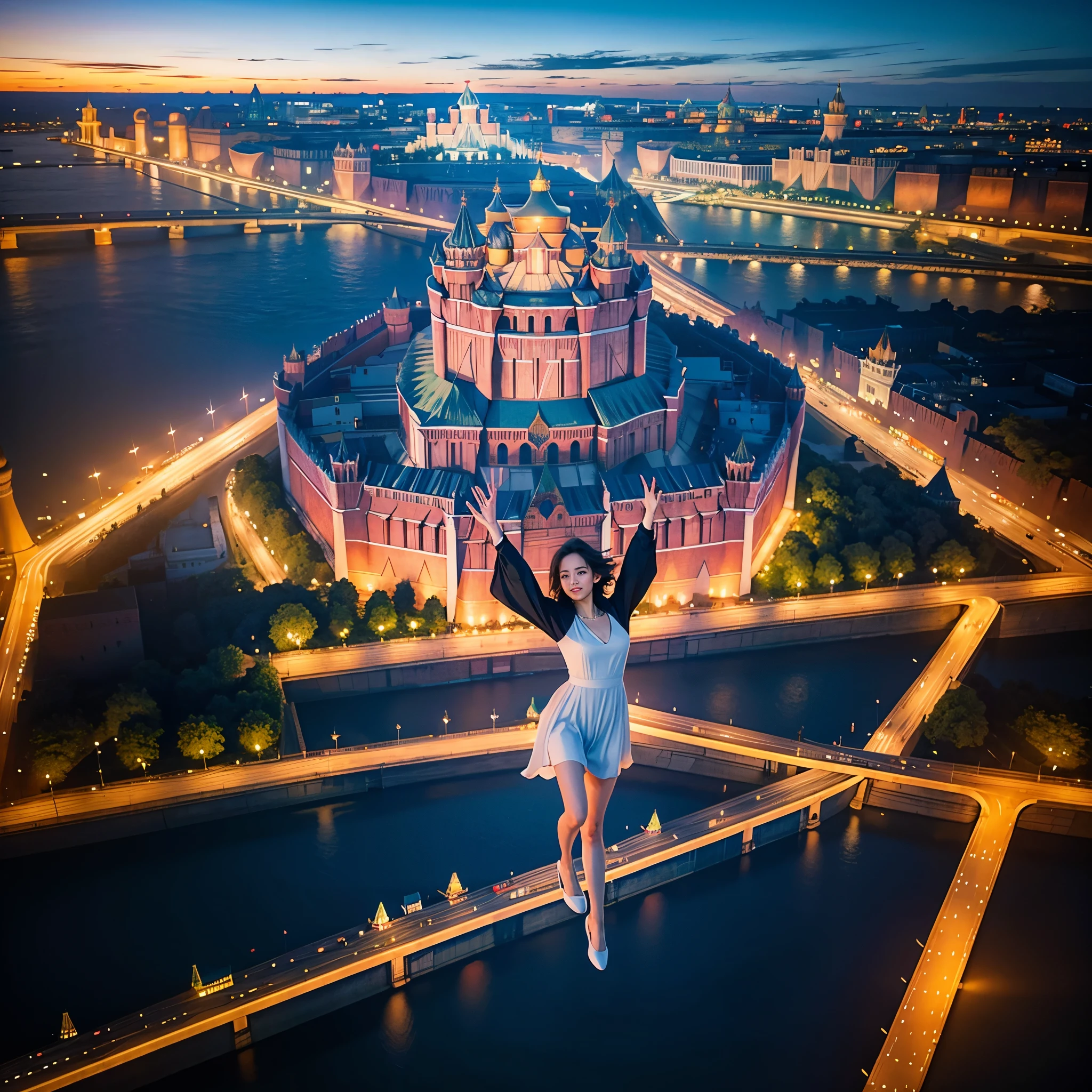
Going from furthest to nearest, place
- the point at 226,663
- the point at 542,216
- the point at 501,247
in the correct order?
the point at 542,216, the point at 501,247, the point at 226,663

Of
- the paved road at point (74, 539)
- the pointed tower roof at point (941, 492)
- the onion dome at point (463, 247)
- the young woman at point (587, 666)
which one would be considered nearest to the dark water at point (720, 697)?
the paved road at point (74, 539)

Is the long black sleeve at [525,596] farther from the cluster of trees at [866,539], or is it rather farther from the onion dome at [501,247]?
the onion dome at [501,247]

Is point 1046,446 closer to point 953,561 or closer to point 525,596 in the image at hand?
point 953,561

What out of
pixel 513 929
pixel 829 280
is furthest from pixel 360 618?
pixel 829 280

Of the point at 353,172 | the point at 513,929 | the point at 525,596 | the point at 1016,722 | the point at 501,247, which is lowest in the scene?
the point at 513,929

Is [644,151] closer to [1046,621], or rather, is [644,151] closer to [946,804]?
[1046,621]
